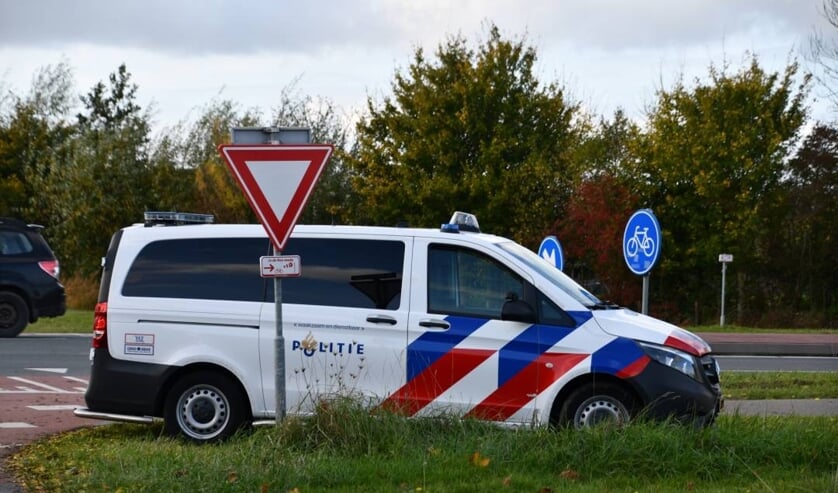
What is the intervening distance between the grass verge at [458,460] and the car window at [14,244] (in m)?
13.9

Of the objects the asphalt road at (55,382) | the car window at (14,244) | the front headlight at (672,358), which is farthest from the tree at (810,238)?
the front headlight at (672,358)

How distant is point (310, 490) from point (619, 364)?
3.11 m

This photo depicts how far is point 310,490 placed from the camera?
7133mm

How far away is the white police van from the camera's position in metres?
9.36

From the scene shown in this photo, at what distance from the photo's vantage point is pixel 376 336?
31.9ft

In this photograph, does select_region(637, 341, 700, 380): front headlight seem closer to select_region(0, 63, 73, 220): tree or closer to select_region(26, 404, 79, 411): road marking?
select_region(26, 404, 79, 411): road marking

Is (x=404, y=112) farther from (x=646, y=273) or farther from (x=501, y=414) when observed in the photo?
(x=501, y=414)

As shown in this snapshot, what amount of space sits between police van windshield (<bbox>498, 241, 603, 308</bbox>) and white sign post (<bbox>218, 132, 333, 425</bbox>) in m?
2.01

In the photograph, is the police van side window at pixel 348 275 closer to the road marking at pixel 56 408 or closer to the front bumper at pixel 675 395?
the front bumper at pixel 675 395

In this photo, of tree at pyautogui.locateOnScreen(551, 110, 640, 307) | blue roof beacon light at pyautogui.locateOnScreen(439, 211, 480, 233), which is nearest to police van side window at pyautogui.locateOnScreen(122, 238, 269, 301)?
blue roof beacon light at pyautogui.locateOnScreen(439, 211, 480, 233)

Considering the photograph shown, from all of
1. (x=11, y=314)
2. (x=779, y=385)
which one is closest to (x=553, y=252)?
(x=779, y=385)

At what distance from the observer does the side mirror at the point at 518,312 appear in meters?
9.48

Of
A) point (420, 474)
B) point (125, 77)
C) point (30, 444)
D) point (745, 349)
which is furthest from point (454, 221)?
point (125, 77)

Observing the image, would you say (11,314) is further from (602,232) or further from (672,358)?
(602,232)
